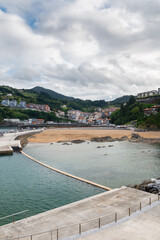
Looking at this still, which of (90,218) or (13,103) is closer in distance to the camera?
(90,218)

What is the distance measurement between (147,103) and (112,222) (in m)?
146

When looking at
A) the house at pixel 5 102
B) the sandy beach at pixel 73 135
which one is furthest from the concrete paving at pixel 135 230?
the house at pixel 5 102

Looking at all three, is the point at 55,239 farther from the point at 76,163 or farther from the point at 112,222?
the point at 76,163

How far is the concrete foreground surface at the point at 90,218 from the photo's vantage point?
29.7ft

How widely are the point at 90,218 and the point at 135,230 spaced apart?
7.79 feet

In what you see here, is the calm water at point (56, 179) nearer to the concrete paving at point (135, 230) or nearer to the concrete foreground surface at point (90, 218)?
the concrete foreground surface at point (90, 218)

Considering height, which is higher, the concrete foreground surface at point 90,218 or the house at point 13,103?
the house at point 13,103

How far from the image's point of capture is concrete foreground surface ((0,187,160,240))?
9.05 meters

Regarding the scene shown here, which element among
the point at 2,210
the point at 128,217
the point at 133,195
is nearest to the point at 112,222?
the point at 128,217

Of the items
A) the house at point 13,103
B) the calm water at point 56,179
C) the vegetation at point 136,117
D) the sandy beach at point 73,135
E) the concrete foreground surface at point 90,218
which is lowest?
the calm water at point 56,179

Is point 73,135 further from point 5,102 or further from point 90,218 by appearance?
point 5,102

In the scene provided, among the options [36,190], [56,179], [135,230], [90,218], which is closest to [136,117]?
[56,179]

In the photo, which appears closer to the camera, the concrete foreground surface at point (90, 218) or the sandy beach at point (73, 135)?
the concrete foreground surface at point (90, 218)

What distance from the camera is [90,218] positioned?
10.7 m
